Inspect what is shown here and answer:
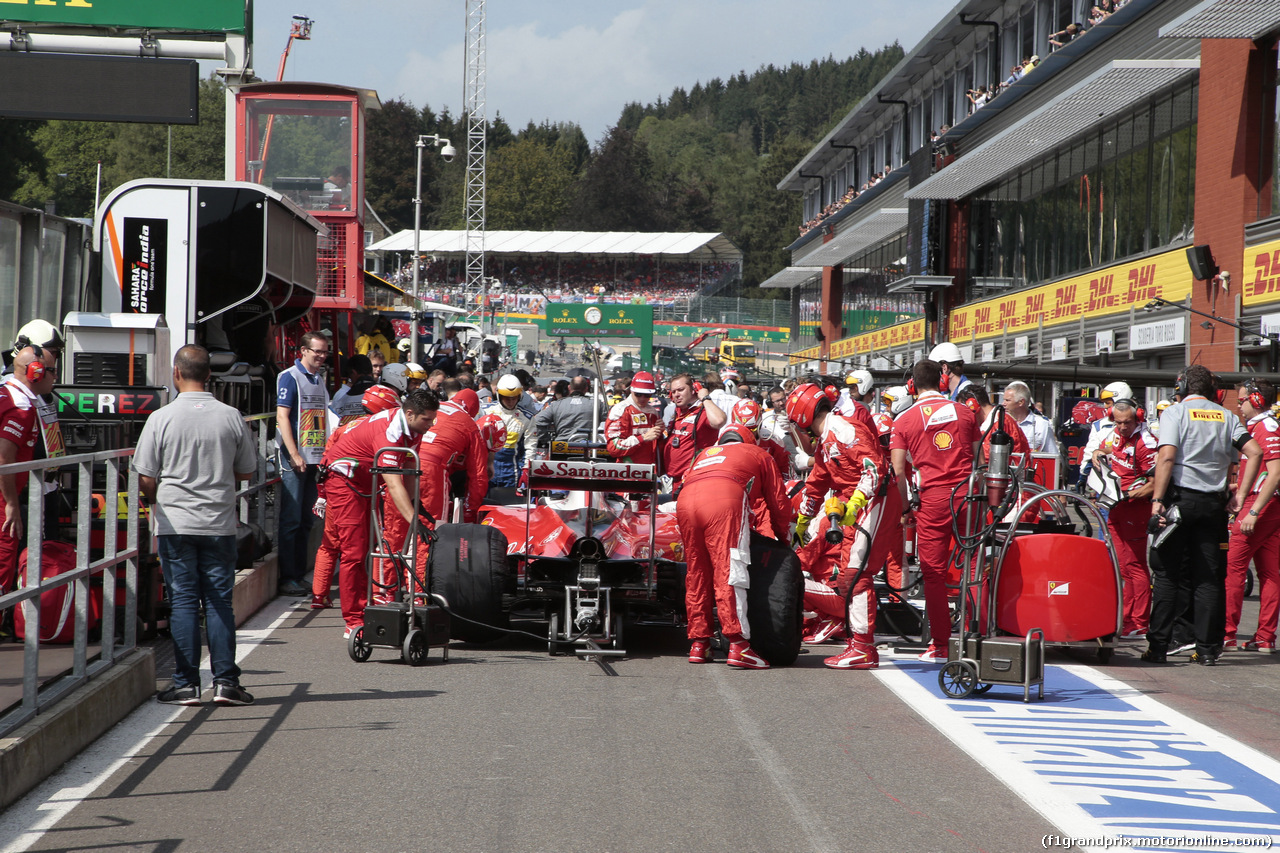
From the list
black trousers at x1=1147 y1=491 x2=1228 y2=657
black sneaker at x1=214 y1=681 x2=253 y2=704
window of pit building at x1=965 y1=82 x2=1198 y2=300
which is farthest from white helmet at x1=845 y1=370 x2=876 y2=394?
window of pit building at x1=965 y1=82 x2=1198 y2=300

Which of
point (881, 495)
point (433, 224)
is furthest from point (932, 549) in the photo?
point (433, 224)

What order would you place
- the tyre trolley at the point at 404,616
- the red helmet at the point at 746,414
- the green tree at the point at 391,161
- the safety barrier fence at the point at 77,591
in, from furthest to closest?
the green tree at the point at 391,161, the red helmet at the point at 746,414, the tyre trolley at the point at 404,616, the safety barrier fence at the point at 77,591

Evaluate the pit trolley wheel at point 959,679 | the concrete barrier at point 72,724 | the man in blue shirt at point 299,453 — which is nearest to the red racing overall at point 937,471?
the pit trolley wheel at point 959,679

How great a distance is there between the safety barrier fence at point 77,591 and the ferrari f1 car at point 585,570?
206cm

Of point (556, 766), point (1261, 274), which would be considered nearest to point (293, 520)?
point (556, 766)

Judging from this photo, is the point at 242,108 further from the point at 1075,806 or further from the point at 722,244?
the point at 722,244

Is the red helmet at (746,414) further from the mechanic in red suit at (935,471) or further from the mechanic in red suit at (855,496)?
the mechanic in red suit at (935,471)

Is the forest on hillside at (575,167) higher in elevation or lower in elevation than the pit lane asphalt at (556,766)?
higher

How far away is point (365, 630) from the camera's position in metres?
8.12

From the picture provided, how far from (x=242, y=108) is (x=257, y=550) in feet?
31.9

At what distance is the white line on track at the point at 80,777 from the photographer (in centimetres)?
477

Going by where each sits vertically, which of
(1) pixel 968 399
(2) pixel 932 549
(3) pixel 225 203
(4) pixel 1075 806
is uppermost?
(3) pixel 225 203

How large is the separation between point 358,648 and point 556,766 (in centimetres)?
286

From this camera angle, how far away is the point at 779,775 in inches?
225
